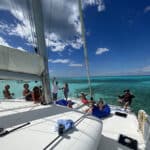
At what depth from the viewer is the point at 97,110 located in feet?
18.7

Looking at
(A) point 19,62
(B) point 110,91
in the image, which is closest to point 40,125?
(A) point 19,62

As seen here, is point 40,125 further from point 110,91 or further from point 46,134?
point 110,91

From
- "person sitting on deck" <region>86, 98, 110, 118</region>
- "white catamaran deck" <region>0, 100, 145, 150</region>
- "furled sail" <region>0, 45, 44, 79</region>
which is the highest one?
"furled sail" <region>0, 45, 44, 79</region>

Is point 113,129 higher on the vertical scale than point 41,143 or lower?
lower

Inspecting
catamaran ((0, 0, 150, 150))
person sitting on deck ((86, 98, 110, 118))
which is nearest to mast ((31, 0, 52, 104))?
catamaran ((0, 0, 150, 150))

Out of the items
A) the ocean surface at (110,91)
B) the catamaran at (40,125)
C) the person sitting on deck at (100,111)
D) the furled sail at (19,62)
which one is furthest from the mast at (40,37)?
the person sitting on deck at (100,111)

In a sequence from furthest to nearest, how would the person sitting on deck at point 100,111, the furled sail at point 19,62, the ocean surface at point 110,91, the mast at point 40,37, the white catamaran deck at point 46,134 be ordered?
1. the ocean surface at point 110,91
2. the person sitting on deck at point 100,111
3. the mast at point 40,37
4. the furled sail at point 19,62
5. the white catamaran deck at point 46,134

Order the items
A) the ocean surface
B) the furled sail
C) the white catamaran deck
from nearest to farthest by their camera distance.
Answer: the white catamaran deck → the furled sail → the ocean surface

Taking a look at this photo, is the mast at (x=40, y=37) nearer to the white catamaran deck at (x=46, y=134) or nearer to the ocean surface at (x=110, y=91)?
the ocean surface at (x=110, y=91)

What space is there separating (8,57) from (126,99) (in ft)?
22.4

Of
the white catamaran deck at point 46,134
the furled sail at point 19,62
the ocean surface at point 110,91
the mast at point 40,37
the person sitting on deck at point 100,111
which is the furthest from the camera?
the ocean surface at point 110,91

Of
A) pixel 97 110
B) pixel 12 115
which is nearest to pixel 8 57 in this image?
pixel 12 115

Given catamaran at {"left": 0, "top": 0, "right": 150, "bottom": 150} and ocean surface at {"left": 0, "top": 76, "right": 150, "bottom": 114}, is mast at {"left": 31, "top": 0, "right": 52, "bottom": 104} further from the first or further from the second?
ocean surface at {"left": 0, "top": 76, "right": 150, "bottom": 114}

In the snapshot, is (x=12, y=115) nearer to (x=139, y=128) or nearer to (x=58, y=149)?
(x=58, y=149)
